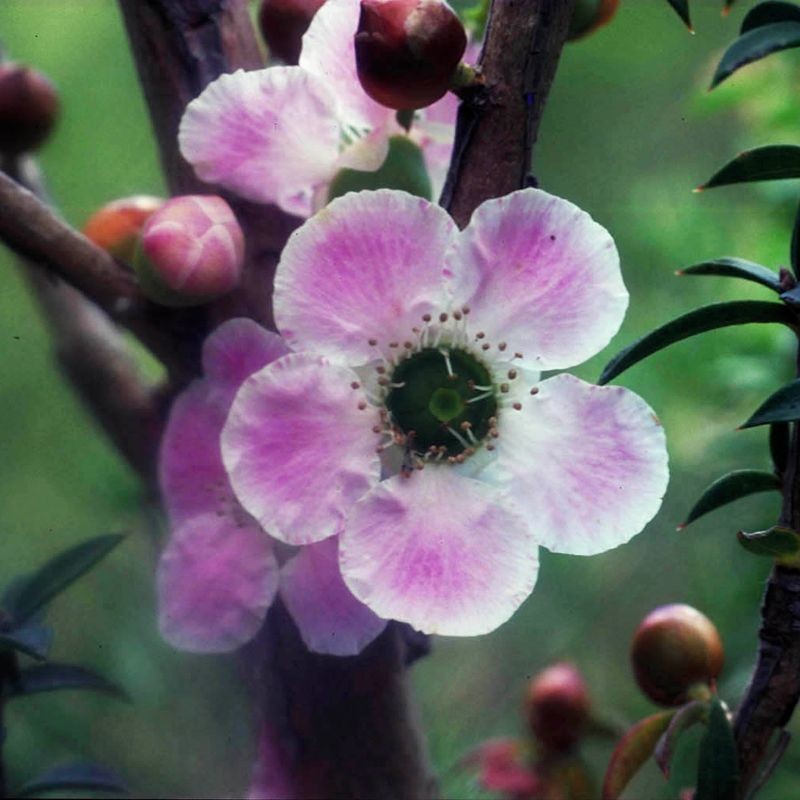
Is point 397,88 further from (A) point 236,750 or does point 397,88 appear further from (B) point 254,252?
(A) point 236,750

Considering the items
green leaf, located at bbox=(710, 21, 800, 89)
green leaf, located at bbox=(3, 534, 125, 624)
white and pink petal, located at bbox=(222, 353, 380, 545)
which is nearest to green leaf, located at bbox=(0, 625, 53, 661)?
green leaf, located at bbox=(3, 534, 125, 624)

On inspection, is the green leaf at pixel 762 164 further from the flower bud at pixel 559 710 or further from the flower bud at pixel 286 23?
the flower bud at pixel 559 710

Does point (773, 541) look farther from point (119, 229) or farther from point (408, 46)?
point (119, 229)

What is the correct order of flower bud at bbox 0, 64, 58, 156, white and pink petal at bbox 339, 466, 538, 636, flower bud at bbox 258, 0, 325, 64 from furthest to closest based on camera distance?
1. flower bud at bbox 0, 64, 58, 156
2. flower bud at bbox 258, 0, 325, 64
3. white and pink petal at bbox 339, 466, 538, 636

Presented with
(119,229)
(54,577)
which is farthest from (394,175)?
(54,577)

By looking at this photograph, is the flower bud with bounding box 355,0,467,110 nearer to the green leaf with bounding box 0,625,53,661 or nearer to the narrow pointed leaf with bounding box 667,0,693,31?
the narrow pointed leaf with bounding box 667,0,693,31

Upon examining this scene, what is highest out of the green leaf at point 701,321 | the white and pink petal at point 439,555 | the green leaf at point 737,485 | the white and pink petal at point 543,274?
the white and pink petal at point 543,274

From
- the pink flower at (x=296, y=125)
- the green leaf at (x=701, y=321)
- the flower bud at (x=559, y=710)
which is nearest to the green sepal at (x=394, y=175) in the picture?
the pink flower at (x=296, y=125)
